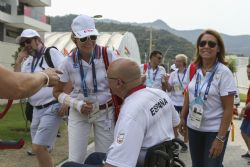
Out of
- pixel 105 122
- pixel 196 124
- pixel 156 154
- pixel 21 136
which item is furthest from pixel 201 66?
pixel 21 136

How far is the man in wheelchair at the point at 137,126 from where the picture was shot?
8.34 ft

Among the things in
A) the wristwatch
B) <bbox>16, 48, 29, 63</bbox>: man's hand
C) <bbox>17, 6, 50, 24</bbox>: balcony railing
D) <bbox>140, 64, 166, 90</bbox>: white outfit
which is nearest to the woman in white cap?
the wristwatch

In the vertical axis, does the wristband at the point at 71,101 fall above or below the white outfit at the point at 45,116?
above

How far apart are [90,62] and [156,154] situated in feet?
4.98

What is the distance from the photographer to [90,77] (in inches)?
155

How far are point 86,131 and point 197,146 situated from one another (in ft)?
3.67

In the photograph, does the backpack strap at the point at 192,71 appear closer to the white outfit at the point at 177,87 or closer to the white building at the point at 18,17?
the white outfit at the point at 177,87

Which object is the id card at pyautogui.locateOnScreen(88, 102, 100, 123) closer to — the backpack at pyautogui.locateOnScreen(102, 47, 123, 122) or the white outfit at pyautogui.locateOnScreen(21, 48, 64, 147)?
the backpack at pyautogui.locateOnScreen(102, 47, 123, 122)

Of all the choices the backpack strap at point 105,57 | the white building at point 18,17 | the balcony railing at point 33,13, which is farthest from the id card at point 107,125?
the balcony railing at point 33,13

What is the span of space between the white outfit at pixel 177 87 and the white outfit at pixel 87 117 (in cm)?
448

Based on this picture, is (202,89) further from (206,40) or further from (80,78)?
(80,78)

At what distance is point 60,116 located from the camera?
16.0ft

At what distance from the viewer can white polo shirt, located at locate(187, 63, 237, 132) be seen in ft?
12.4

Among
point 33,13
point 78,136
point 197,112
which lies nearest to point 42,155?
point 78,136
